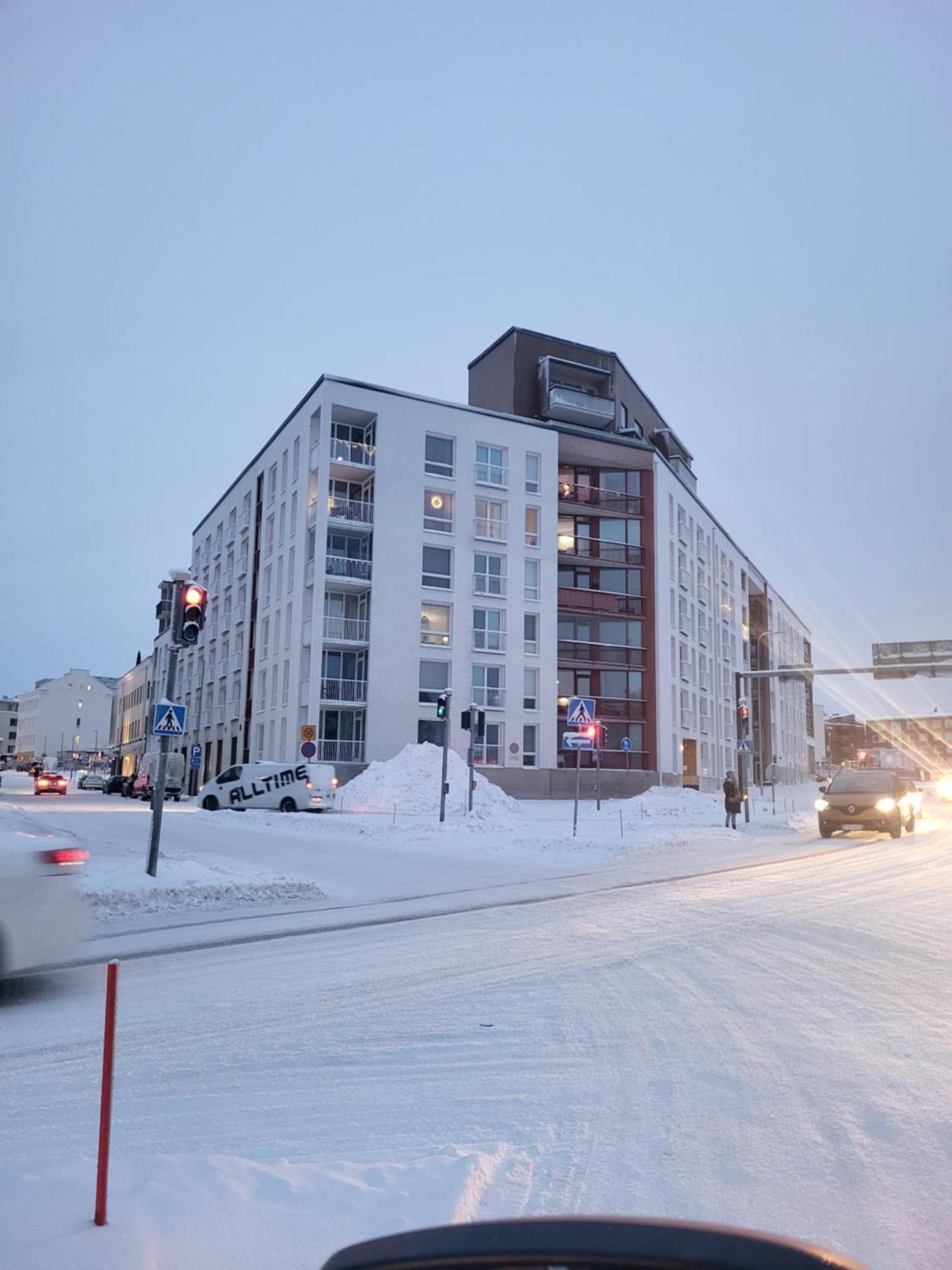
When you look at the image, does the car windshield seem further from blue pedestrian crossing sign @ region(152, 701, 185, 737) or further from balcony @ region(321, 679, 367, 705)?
balcony @ region(321, 679, 367, 705)

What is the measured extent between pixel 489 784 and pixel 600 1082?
3375 centimetres

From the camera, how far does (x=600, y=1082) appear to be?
5.59 m

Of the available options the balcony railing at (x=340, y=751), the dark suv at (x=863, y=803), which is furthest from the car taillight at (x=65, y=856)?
the balcony railing at (x=340, y=751)

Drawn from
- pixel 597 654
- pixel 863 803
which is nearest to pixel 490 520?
pixel 597 654

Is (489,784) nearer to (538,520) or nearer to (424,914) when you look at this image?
(538,520)

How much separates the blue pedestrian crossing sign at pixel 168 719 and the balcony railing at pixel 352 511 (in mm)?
32485

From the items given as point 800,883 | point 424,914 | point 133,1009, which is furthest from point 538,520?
point 133,1009

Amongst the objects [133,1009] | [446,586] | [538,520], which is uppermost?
[538,520]

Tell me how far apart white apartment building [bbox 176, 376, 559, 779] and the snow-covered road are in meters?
36.0

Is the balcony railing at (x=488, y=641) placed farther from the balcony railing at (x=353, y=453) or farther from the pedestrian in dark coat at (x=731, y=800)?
the pedestrian in dark coat at (x=731, y=800)

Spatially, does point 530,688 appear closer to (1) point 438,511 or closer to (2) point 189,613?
(1) point 438,511

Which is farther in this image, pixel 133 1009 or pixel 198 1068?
pixel 133 1009

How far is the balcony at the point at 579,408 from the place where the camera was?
187ft

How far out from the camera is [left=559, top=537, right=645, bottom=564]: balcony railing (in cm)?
5616
